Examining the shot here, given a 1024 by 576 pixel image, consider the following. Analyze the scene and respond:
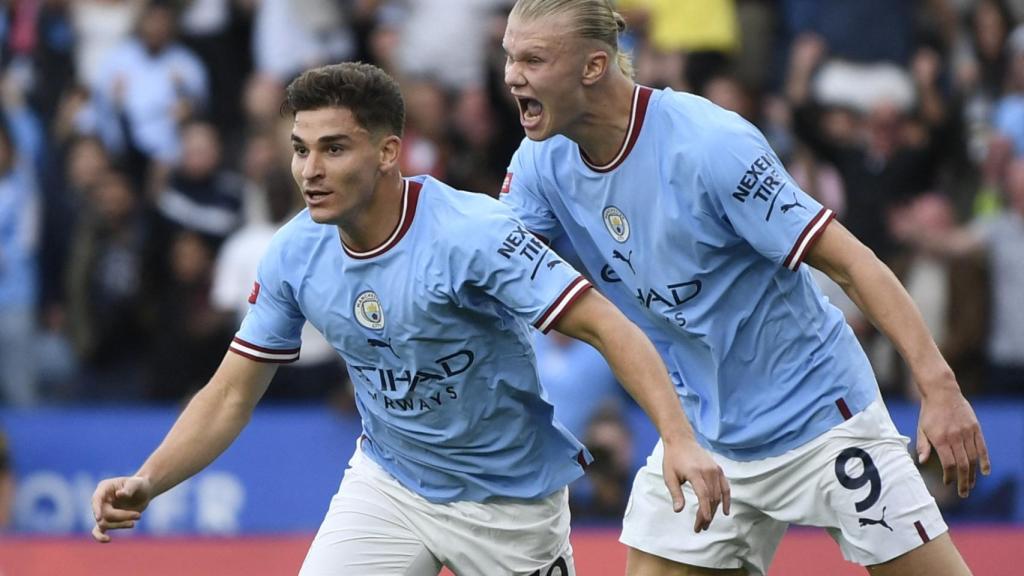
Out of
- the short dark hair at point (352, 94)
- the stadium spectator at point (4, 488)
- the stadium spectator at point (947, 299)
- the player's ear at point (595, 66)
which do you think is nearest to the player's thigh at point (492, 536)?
the short dark hair at point (352, 94)

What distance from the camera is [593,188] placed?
5.48 meters

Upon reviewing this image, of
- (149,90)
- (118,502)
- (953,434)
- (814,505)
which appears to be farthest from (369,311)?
(149,90)

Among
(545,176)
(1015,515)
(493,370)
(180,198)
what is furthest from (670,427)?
(180,198)

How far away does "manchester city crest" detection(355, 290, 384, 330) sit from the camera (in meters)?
5.23

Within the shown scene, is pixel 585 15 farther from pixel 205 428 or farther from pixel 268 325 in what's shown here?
pixel 205 428

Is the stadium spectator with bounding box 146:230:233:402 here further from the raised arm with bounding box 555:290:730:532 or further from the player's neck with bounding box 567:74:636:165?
the raised arm with bounding box 555:290:730:532

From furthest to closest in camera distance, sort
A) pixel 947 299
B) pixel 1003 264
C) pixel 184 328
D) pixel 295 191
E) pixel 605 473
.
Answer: pixel 184 328 < pixel 295 191 < pixel 947 299 < pixel 1003 264 < pixel 605 473

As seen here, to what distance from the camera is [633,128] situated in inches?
212

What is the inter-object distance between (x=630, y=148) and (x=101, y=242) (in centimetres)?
704

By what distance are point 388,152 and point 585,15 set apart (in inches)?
29.8

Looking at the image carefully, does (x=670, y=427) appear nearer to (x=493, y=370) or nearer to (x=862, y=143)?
(x=493, y=370)

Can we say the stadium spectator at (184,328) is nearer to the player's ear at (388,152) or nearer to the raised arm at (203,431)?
the raised arm at (203,431)

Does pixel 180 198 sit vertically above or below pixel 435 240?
below

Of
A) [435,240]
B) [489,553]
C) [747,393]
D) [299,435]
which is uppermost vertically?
[435,240]
